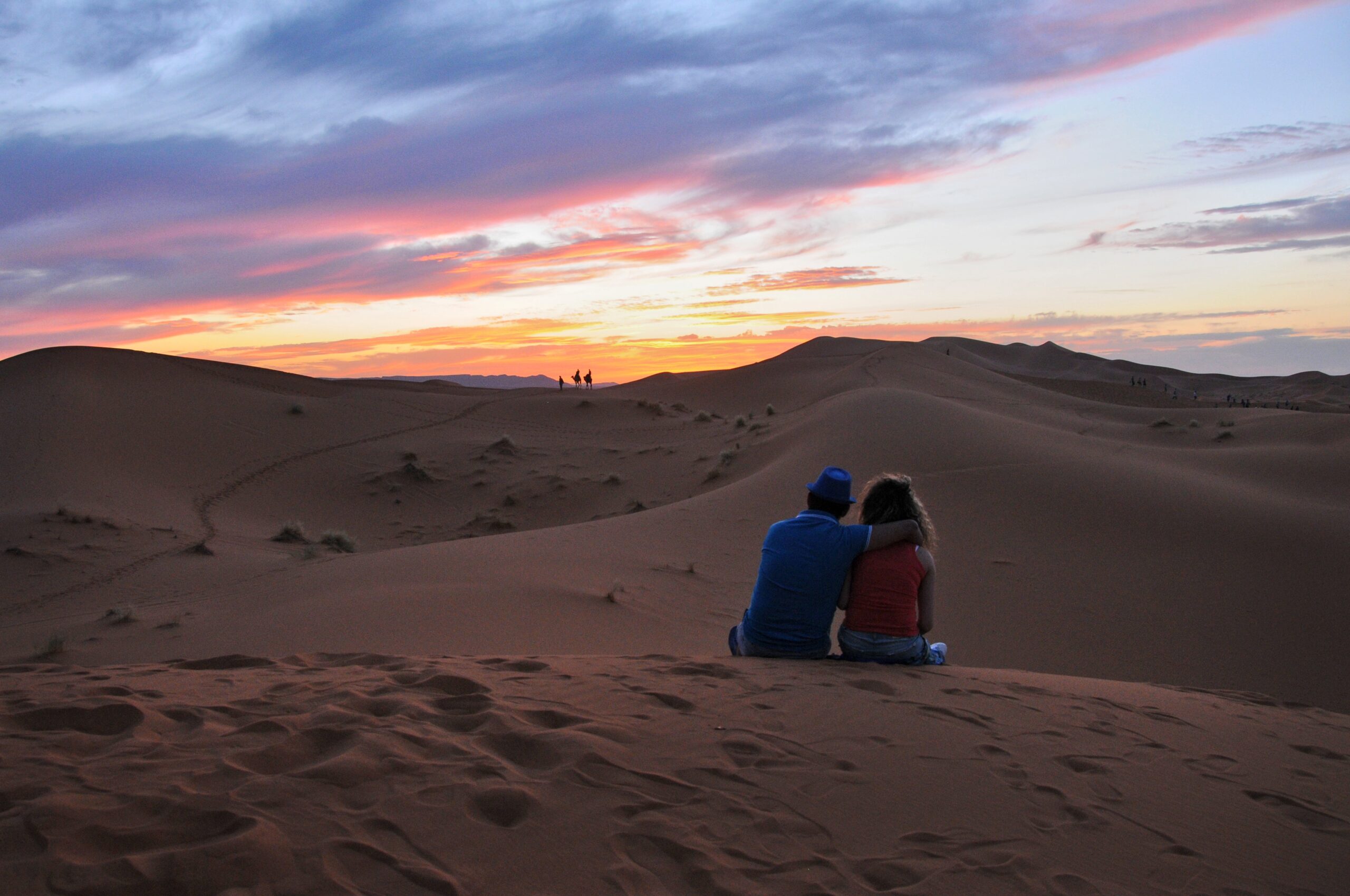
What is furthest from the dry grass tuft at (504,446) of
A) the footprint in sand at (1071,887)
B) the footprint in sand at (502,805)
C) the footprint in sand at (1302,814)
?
the footprint in sand at (1071,887)

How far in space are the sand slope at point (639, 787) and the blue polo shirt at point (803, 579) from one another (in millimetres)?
447

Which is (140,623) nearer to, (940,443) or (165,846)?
(165,846)

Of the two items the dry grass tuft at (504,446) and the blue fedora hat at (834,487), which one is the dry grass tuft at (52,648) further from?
the dry grass tuft at (504,446)

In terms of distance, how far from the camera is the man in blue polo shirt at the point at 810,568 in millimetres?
5312

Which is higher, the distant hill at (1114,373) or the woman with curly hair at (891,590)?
the distant hill at (1114,373)

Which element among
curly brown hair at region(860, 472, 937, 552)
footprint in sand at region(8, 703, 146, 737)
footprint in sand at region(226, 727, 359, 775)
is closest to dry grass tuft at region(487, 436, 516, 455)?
curly brown hair at region(860, 472, 937, 552)

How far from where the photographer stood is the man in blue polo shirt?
17.4 ft

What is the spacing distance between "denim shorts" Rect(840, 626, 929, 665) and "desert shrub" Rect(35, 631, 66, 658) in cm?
662

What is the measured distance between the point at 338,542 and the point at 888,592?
13125 millimetres

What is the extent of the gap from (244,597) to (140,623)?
1.01 meters

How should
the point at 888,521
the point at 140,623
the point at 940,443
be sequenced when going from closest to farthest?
the point at 888,521 < the point at 140,623 < the point at 940,443

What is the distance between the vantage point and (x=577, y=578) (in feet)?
30.7

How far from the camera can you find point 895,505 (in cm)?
534

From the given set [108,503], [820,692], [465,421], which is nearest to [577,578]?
[820,692]
